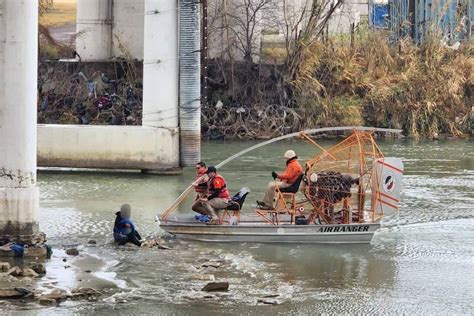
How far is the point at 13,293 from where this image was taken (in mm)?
15117

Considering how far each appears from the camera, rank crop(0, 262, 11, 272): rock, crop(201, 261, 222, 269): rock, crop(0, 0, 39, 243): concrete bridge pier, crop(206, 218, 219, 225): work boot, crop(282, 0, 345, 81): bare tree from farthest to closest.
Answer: crop(282, 0, 345, 81): bare tree, crop(206, 218, 219, 225): work boot, crop(0, 0, 39, 243): concrete bridge pier, crop(201, 261, 222, 269): rock, crop(0, 262, 11, 272): rock

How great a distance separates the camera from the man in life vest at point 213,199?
19812 mm

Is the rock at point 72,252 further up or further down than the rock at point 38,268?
further up

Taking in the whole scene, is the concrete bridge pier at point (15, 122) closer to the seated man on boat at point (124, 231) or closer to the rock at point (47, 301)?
the seated man on boat at point (124, 231)

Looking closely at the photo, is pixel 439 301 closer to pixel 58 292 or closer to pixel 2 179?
pixel 58 292

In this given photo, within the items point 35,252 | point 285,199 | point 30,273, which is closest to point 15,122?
point 35,252

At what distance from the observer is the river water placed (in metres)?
15.3

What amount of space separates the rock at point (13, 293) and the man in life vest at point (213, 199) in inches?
207

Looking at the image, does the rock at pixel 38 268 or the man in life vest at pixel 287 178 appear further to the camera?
the man in life vest at pixel 287 178

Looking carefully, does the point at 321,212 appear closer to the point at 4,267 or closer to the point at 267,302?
the point at 267,302

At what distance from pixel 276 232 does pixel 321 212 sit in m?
0.90

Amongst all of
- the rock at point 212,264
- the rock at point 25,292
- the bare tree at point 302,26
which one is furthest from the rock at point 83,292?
the bare tree at point 302,26

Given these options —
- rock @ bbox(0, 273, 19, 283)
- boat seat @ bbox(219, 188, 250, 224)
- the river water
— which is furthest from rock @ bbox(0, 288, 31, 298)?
boat seat @ bbox(219, 188, 250, 224)

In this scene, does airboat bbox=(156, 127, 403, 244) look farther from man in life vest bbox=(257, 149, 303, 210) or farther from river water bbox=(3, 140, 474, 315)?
river water bbox=(3, 140, 474, 315)
